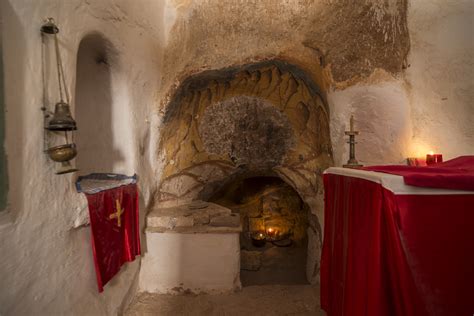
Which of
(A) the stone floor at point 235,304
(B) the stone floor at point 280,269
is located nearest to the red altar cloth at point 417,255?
(A) the stone floor at point 235,304

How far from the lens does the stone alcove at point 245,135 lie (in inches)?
168

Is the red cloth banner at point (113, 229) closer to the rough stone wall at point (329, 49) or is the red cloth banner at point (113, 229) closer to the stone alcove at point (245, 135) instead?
the stone alcove at point (245, 135)

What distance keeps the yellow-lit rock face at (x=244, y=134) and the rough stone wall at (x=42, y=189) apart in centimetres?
147

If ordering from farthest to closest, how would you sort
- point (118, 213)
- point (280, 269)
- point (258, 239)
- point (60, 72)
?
1. point (258, 239)
2. point (280, 269)
3. point (118, 213)
4. point (60, 72)

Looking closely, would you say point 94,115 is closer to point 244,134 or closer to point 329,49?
point 244,134

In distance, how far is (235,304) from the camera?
3.46m

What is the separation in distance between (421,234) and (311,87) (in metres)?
3.22

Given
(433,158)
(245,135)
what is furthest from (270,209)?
(433,158)

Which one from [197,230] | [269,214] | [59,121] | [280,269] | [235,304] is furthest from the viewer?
[269,214]

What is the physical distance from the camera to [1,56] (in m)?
1.58

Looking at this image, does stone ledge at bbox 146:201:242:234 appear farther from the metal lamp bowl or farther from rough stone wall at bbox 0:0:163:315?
the metal lamp bowl

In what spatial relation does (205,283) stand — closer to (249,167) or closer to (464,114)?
(249,167)

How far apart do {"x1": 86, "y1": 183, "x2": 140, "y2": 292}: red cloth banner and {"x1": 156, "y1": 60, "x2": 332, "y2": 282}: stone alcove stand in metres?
1.02

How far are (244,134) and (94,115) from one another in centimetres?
233
